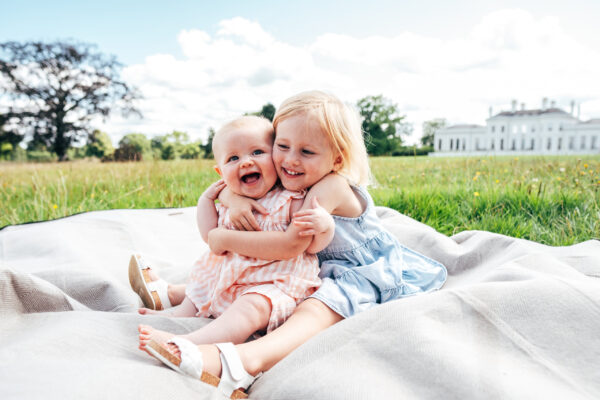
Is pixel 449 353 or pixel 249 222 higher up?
pixel 249 222

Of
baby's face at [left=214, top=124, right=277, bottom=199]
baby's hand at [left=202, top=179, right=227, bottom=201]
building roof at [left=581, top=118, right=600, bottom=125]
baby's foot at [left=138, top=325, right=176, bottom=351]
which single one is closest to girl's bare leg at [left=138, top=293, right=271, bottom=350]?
baby's foot at [left=138, top=325, right=176, bottom=351]

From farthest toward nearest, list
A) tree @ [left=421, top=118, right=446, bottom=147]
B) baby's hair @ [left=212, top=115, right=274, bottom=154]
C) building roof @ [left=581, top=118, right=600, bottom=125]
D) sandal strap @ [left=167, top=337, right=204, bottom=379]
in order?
tree @ [left=421, top=118, right=446, bottom=147]
building roof @ [left=581, top=118, right=600, bottom=125]
baby's hair @ [left=212, top=115, right=274, bottom=154]
sandal strap @ [left=167, top=337, right=204, bottom=379]

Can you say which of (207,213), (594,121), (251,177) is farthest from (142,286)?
(594,121)

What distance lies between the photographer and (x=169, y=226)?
313 centimetres

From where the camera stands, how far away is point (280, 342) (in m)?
1.35

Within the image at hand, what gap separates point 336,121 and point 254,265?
24.8 inches

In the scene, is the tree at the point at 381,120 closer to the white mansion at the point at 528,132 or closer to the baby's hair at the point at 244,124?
the white mansion at the point at 528,132

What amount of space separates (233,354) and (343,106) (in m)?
1.03

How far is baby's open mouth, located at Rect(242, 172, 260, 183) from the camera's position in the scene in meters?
1.69

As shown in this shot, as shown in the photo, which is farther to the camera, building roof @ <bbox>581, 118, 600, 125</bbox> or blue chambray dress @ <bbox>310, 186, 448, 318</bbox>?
building roof @ <bbox>581, 118, 600, 125</bbox>

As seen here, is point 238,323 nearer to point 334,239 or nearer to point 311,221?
point 311,221

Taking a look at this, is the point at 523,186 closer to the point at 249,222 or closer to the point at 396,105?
the point at 249,222

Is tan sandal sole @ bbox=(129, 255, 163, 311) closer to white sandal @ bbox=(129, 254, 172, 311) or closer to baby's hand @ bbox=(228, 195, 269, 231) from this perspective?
white sandal @ bbox=(129, 254, 172, 311)

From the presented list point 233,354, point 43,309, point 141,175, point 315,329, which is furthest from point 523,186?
point 141,175
